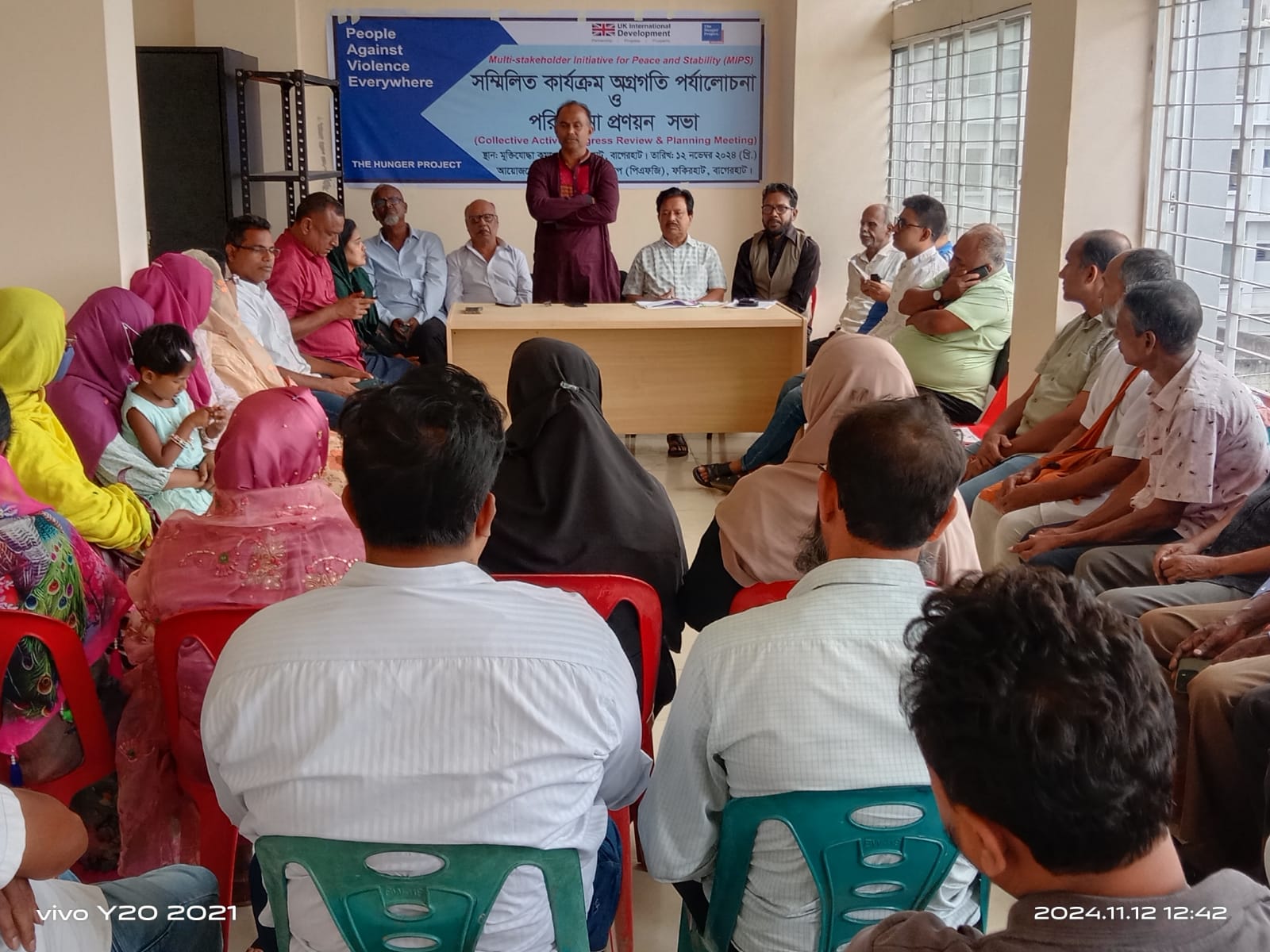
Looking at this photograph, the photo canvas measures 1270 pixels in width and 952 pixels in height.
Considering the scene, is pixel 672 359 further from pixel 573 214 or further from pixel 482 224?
pixel 482 224

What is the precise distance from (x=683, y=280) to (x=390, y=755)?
5236mm

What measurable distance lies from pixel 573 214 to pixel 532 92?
2036mm

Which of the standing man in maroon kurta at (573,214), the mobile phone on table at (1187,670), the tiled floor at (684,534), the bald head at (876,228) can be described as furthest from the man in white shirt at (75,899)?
the bald head at (876,228)

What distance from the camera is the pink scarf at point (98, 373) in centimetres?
339

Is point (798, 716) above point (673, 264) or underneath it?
underneath

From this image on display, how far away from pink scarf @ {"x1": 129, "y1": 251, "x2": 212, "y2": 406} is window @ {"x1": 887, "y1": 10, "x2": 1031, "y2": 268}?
12.2ft

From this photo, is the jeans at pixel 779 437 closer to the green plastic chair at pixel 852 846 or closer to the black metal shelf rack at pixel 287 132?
the green plastic chair at pixel 852 846

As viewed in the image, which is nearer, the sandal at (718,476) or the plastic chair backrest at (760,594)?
the plastic chair backrest at (760,594)

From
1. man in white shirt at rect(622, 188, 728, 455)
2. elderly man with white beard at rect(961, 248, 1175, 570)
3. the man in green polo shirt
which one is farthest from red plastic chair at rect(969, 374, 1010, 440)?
man in white shirt at rect(622, 188, 728, 455)

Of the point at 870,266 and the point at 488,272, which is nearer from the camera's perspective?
the point at 870,266

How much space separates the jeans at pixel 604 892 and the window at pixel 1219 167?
289 centimetres

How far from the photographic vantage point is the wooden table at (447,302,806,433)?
5.53 metres

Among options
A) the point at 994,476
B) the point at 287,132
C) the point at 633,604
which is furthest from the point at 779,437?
the point at 287,132

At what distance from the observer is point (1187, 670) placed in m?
2.46
